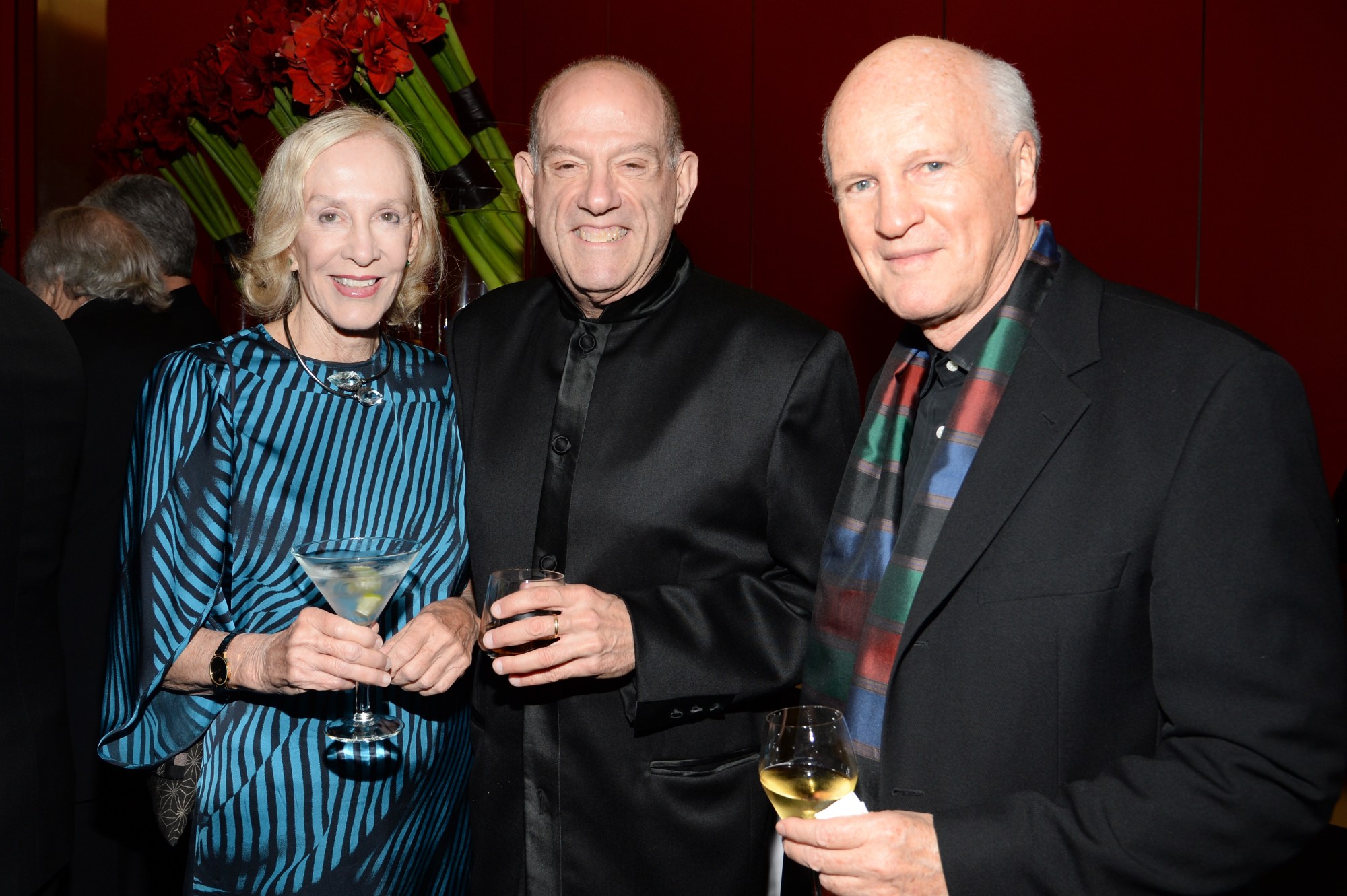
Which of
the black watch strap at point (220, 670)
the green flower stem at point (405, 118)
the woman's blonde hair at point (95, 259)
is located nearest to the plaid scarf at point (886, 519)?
the black watch strap at point (220, 670)

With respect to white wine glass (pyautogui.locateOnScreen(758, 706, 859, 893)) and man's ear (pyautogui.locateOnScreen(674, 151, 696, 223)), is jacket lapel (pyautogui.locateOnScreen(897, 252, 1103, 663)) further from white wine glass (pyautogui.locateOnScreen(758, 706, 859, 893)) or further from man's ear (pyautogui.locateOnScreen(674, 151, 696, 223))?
man's ear (pyautogui.locateOnScreen(674, 151, 696, 223))

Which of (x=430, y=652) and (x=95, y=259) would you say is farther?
(x=95, y=259)

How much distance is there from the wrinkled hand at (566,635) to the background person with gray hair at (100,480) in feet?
6.56

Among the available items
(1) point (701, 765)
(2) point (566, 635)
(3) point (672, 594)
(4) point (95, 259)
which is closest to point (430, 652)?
(2) point (566, 635)

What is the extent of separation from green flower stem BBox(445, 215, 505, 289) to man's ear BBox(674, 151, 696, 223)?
0.54 metres

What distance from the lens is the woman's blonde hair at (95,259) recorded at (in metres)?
3.45

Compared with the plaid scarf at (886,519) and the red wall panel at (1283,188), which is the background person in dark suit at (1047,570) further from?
the red wall panel at (1283,188)

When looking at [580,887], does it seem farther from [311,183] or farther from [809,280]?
Answer: [809,280]

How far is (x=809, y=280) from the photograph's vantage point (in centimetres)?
457

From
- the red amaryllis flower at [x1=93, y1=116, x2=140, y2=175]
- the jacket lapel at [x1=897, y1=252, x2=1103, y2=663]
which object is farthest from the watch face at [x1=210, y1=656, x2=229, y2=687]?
the red amaryllis flower at [x1=93, y1=116, x2=140, y2=175]

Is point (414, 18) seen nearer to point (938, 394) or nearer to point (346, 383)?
point (346, 383)

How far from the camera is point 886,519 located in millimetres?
1621

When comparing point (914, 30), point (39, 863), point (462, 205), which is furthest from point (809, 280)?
point (39, 863)

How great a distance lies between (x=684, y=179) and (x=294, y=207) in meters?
0.77
